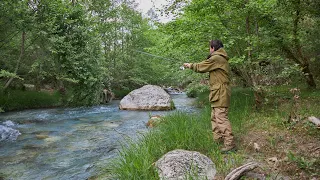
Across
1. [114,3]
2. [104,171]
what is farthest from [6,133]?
[114,3]

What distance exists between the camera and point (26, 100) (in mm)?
17422

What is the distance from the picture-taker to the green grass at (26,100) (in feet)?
53.0

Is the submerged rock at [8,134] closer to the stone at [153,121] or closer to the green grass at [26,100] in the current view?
the stone at [153,121]

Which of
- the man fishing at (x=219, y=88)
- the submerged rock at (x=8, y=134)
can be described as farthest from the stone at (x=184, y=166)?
the submerged rock at (x=8, y=134)

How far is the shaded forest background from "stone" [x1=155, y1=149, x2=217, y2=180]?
3.43m

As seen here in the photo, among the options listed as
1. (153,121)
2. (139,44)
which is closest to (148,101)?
(153,121)

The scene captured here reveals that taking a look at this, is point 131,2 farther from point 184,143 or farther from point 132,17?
point 184,143

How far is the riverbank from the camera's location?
3.71 metres

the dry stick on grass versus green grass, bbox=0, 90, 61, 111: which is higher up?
green grass, bbox=0, 90, 61, 111

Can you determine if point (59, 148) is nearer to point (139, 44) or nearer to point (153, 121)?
point (153, 121)

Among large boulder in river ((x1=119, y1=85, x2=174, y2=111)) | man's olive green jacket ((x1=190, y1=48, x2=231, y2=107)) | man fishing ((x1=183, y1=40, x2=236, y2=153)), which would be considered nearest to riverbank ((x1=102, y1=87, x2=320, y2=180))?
man fishing ((x1=183, y1=40, x2=236, y2=153))

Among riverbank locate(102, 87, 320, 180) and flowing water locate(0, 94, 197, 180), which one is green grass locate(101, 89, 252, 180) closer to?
riverbank locate(102, 87, 320, 180)

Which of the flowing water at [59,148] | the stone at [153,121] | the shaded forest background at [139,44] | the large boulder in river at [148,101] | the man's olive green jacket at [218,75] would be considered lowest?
the flowing water at [59,148]

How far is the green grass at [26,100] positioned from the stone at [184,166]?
1477 centimetres
